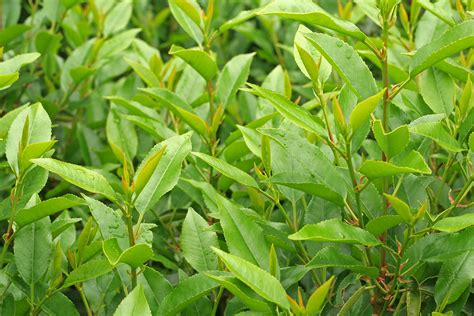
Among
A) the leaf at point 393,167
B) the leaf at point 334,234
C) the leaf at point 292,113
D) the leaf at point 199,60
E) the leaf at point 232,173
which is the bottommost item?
the leaf at point 232,173

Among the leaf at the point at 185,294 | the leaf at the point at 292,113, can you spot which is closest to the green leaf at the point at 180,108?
the leaf at the point at 292,113

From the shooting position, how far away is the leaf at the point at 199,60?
202 centimetres

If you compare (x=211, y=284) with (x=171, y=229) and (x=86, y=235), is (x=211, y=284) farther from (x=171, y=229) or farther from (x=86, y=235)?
(x=171, y=229)

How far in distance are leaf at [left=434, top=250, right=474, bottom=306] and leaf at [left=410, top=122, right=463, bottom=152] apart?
22 cm

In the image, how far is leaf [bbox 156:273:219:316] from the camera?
65.7 inches

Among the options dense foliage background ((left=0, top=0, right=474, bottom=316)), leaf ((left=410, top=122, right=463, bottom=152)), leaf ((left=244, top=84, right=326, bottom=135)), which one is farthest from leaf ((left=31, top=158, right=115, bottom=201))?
leaf ((left=410, top=122, right=463, bottom=152))

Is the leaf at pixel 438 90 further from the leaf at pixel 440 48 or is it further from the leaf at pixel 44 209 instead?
the leaf at pixel 44 209

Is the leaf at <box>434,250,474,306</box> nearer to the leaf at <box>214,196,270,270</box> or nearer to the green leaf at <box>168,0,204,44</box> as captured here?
the leaf at <box>214,196,270,270</box>

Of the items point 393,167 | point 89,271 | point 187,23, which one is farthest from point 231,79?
point 393,167

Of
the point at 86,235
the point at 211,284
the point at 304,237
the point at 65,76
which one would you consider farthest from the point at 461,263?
the point at 65,76

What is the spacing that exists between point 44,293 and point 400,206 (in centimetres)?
81

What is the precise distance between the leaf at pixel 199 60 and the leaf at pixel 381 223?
2.14 feet

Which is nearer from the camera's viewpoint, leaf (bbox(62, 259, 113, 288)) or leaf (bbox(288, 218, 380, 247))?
leaf (bbox(288, 218, 380, 247))

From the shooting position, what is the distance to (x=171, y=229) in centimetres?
233
